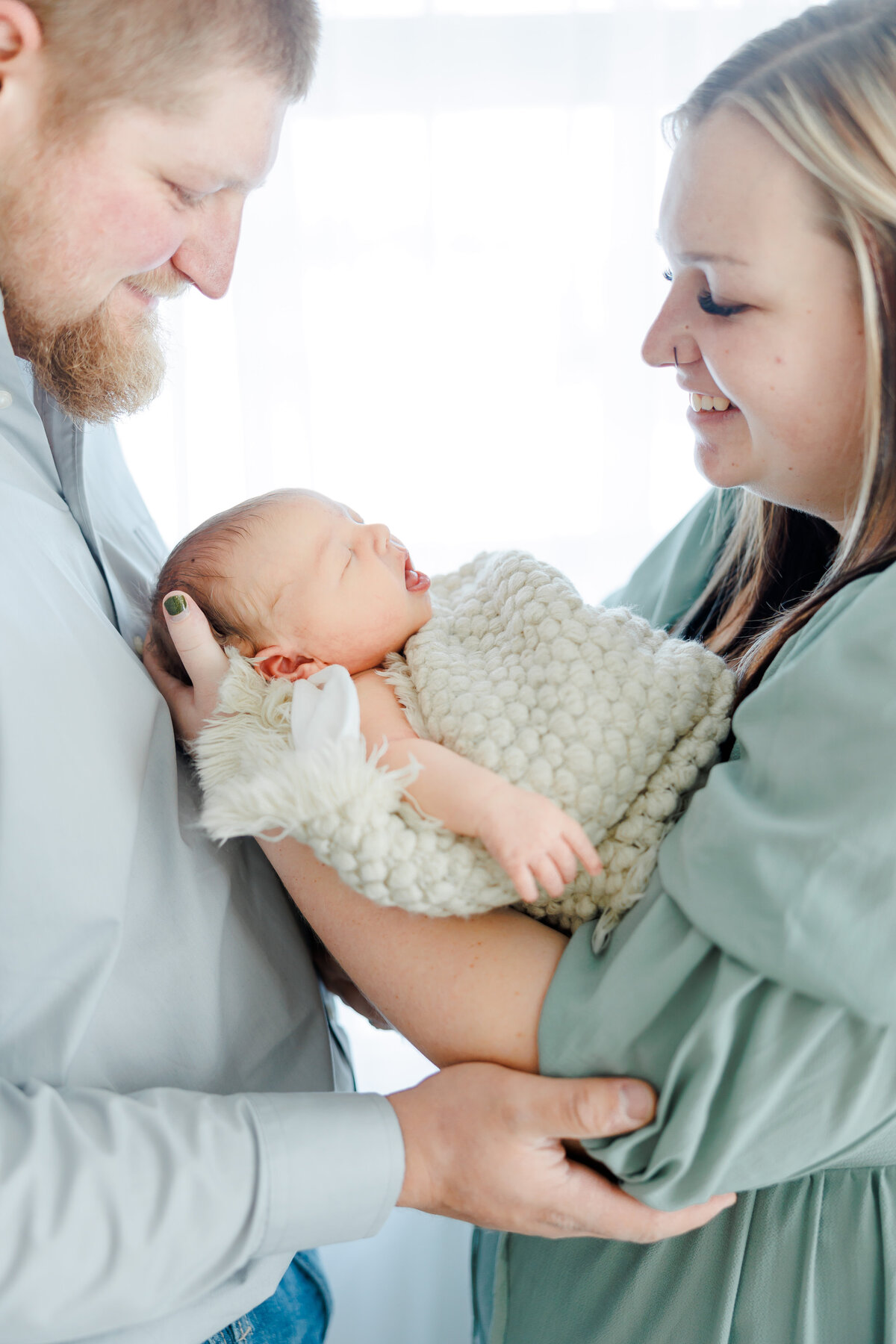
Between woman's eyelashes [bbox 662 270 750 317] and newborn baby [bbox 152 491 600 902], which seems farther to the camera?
newborn baby [bbox 152 491 600 902]

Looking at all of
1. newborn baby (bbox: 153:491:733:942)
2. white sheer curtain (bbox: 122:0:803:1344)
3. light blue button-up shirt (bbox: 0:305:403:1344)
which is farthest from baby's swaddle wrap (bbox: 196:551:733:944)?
white sheer curtain (bbox: 122:0:803:1344)

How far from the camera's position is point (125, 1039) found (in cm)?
94

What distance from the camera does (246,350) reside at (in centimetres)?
250

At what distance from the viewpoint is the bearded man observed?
2.72 ft

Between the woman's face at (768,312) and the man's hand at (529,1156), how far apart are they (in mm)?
711

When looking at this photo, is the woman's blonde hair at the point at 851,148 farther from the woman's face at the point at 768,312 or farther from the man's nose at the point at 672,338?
the man's nose at the point at 672,338

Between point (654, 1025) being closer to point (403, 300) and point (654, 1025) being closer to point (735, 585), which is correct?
point (735, 585)

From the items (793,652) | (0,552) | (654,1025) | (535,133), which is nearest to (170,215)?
(0,552)

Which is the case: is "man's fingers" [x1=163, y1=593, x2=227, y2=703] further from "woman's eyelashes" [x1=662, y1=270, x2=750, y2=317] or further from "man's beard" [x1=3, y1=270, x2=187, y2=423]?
"woman's eyelashes" [x1=662, y1=270, x2=750, y2=317]

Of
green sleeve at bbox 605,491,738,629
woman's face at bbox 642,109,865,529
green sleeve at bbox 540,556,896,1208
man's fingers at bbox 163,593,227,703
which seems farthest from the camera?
green sleeve at bbox 605,491,738,629

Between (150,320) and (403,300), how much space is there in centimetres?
140

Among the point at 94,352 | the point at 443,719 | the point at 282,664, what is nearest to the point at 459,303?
the point at 94,352

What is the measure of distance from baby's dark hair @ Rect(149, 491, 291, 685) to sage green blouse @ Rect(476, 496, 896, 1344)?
0.56 m

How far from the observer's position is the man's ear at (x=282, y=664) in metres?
1.10
